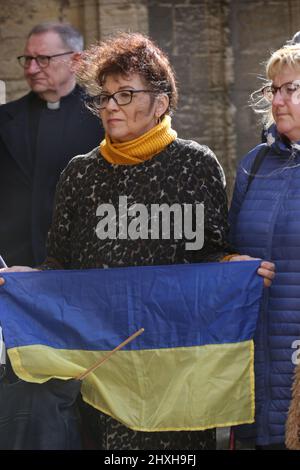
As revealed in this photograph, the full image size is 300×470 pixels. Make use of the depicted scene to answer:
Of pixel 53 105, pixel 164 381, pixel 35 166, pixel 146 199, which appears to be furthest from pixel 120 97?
pixel 53 105

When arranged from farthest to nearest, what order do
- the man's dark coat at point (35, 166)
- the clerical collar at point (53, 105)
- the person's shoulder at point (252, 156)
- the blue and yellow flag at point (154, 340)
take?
the clerical collar at point (53, 105), the man's dark coat at point (35, 166), the person's shoulder at point (252, 156), the blue and yellow flag at point (154, 340)

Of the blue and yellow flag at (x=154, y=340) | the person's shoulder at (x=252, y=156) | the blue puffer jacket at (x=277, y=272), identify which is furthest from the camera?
the person's shoulder at (x=252, y=156)

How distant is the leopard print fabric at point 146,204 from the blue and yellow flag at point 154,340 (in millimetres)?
66

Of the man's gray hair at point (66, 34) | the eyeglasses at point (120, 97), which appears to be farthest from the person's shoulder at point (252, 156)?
the man's gray hair at point (66, 34)

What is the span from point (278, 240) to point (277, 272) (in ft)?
0.43

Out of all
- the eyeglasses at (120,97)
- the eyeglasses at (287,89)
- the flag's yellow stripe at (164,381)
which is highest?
the eyeglasses at (287,89)

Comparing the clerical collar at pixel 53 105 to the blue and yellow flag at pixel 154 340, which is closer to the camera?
the blue and yellow flag at pixel 154 340

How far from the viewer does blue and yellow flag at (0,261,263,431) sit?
5.93 m

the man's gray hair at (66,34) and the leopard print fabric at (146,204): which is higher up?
the man's gray hair at (66,34)

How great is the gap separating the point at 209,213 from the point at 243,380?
2.32 feet

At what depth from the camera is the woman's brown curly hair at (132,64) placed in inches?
237

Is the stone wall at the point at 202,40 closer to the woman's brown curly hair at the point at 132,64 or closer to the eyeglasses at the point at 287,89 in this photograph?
the woman's brown curly hair at the point at 132,64

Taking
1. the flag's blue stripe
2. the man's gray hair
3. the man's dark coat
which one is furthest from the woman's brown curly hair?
the man's gray hair
